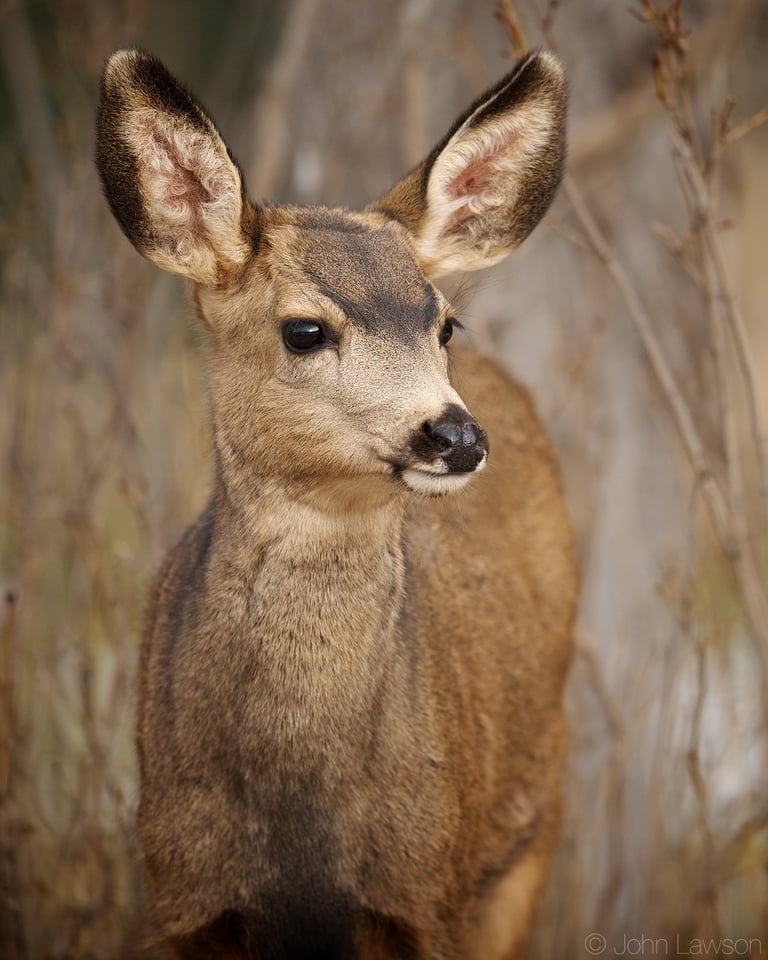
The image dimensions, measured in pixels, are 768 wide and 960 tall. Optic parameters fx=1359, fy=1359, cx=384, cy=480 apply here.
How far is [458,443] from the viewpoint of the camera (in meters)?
3.36

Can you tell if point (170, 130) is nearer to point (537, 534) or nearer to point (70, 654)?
point (537, 534)

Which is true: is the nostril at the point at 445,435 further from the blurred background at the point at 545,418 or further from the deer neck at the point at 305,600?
the blurred background at the point at 545,418

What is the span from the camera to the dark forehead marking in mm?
Answer: 3736

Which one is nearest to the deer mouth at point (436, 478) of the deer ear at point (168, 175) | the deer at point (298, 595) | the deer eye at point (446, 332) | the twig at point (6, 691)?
the deer at point (298, 595)

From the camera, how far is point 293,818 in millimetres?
3801

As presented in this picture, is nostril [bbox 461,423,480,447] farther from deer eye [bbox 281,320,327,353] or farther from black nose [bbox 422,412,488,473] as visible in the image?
deer eye [bbox 281,320,327,353]

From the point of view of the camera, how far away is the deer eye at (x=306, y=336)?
376cm

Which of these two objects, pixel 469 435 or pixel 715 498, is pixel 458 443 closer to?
pixel 469 435

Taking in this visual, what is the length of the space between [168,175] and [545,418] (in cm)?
412

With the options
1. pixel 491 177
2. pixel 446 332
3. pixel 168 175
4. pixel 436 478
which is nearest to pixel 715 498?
pixel 446 332

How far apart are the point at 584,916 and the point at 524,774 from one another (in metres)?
1.61

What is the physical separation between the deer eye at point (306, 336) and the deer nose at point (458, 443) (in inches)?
20.6

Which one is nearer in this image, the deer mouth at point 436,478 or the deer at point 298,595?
the deer mouth at point 436,478

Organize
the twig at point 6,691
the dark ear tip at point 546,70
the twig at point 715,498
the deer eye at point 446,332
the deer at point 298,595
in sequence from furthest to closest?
the twig at point 6,691, the twig at point 715,498, the dark ear tip at point 546,70, the deer eye at point 446,332, the deer at point 298,595
